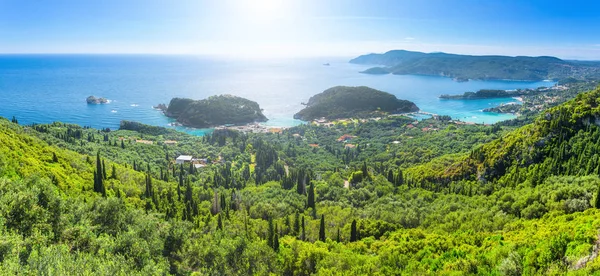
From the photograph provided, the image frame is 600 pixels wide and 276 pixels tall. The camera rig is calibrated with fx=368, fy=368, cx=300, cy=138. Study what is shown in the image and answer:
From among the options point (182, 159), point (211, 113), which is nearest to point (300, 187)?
point (182, 159)

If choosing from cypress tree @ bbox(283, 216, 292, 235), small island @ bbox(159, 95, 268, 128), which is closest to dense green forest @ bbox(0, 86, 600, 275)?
cypress tree @ bbox(283, 216, 292, 235)

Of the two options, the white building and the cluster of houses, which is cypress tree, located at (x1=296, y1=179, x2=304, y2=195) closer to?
the cluster of houses

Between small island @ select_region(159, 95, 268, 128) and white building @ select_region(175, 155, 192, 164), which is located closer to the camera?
white building @ select_region(175, 155, 192, 164)

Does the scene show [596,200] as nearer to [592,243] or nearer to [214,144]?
[592,243]

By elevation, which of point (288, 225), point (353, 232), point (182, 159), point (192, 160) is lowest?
point (192, 160)

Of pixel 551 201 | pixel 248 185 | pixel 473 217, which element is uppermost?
pixel 551 201

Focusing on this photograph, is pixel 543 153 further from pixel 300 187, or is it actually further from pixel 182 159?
pixel 182 159

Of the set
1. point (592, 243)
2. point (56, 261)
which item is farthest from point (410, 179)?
point (56, 261)
